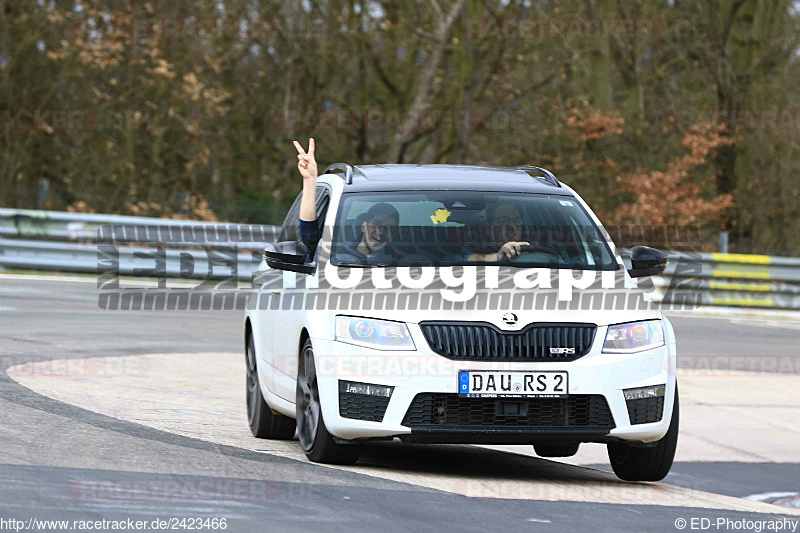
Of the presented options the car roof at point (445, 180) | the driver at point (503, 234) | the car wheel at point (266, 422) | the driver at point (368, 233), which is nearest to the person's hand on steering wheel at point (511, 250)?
the driver at point (503, 234)

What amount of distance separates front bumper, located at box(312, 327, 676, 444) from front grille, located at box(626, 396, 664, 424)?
0.14 ft

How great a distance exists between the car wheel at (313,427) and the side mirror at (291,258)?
534mm

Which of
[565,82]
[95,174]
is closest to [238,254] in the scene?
[95,174]

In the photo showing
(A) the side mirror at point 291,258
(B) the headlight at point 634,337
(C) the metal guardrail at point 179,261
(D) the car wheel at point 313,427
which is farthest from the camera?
(C) the metal guardrail at point 179,261

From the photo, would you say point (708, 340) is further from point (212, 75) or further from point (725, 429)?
point (212, 75)

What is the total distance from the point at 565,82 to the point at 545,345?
2454cm

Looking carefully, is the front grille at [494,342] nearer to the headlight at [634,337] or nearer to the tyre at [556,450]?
the headlight at [634,337]

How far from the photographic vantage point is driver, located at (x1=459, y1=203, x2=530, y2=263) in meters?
8.47

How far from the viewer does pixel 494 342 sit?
7.55m

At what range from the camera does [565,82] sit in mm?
31531

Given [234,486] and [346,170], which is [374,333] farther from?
[346,170]

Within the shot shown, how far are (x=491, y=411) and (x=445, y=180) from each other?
1.97m

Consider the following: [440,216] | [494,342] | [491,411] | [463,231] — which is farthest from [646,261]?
[491,411]

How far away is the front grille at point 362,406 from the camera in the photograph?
7.60 m
